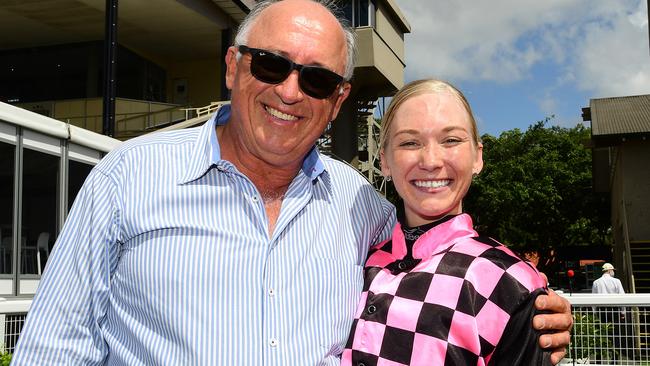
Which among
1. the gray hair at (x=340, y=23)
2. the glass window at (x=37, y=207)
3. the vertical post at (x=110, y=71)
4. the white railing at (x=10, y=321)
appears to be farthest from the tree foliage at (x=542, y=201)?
the gray hair at (x=340, y=23)

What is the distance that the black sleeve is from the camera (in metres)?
2.02

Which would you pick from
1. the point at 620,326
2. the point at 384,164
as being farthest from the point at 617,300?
the point at 384,164

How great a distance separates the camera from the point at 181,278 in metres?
2.27

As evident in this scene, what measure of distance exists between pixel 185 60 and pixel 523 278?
31.5 meters

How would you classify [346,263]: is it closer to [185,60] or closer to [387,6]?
[185,60]

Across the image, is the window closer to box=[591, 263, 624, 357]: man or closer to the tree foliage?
the tree foliage

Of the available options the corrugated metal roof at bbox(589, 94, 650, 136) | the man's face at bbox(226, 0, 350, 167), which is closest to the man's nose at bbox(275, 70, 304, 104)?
the man's face at bbox(226, 0, 350, 167)

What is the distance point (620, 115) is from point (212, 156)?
31.0m

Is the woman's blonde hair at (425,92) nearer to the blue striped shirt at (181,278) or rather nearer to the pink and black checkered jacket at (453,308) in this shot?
the pink and black checkered jacket at (453,308)

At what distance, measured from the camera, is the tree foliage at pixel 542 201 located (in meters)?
46.4

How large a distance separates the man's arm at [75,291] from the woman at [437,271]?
3.01 ft

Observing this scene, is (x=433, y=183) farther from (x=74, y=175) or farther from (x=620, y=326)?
(x=74, y=175)

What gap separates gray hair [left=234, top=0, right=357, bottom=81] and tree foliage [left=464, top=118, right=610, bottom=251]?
147 feet

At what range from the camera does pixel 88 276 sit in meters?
2.26
